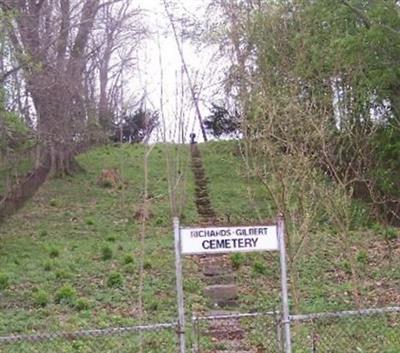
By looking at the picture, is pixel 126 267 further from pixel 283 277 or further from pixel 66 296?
pixel 283 277

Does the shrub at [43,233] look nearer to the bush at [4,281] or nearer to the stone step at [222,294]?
the bush at [4,281]

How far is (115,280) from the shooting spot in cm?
1133

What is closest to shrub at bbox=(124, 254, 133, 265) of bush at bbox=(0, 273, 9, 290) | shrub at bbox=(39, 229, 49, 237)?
bush at bbox=(0, 273, 9, 290)

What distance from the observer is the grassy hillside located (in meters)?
9.93

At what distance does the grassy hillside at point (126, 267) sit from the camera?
32.6 feet

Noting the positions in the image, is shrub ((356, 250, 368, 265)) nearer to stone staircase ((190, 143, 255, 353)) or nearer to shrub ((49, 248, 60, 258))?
stone staircase ((190, 143, 255, 353))

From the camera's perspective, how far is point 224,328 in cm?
879

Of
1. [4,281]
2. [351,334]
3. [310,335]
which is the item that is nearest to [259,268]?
[351,334]

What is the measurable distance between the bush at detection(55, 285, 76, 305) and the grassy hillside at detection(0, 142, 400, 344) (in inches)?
0.7

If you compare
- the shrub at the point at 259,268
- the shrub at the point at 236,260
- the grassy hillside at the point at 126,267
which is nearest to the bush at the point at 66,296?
the grassy hillside at the point at 126,267

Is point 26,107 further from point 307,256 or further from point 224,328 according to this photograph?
point 224,328

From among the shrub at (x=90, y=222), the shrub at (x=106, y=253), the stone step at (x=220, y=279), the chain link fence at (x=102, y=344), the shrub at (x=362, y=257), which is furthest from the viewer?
the shrub at (x=90, y=222)

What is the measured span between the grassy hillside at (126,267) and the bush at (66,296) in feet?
0.06

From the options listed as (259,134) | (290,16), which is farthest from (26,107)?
(259,134)
